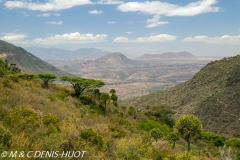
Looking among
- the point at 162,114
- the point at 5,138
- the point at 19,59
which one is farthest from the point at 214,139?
the point at 19,59

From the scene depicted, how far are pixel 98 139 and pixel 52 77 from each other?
71.1 feet

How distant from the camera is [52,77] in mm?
31172

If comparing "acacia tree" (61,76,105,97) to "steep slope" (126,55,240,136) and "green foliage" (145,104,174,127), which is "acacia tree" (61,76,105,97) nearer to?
"green foliage" (145,104,174,127)

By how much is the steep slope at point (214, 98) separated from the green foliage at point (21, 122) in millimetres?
46850

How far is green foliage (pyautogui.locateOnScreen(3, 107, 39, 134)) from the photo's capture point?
10.3 meters

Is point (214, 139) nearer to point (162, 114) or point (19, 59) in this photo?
point (162, 114)

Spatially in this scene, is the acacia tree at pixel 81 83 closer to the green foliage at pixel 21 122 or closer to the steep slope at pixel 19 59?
the green foliage at pixel 21 122

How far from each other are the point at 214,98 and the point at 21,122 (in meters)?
59.0

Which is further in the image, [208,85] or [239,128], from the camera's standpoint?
[208,85]

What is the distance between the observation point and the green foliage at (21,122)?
33.9 ft

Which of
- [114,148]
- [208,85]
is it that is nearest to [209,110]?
[208,85]

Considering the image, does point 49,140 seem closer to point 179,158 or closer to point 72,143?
point 72,143

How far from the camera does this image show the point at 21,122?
1044 centimetres

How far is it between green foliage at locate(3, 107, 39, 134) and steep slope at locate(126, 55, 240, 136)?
4685 cm
